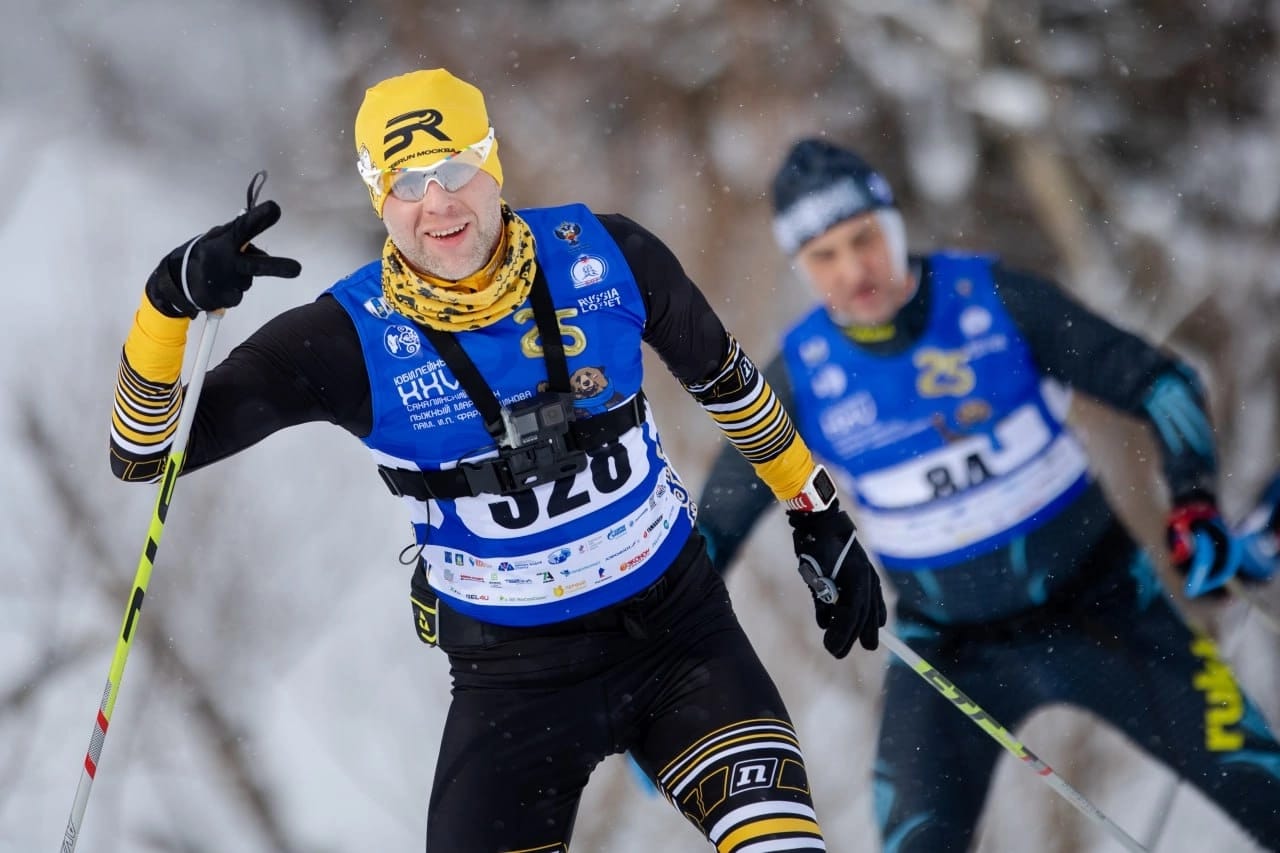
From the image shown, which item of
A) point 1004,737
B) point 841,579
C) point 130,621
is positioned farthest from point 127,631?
point 1004,737

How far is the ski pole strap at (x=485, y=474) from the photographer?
2.12 m

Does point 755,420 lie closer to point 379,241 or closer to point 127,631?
point 127,631

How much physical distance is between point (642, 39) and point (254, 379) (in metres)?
3.18

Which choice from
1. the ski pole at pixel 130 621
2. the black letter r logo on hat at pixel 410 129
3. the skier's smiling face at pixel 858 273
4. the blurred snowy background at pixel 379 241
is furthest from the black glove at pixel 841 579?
the blurred snowy background at pixel 379 241

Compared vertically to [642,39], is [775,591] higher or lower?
lower

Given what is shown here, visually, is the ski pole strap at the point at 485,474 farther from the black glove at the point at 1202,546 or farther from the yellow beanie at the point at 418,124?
the black glove at the point at 1202,546

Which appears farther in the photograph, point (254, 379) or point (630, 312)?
point (630, 312)

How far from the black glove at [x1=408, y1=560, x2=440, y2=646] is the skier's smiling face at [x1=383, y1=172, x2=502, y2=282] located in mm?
564

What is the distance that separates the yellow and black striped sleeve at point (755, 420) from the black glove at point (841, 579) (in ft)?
0.32

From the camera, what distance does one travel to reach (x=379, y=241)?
479 cm

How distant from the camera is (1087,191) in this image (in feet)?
15.8

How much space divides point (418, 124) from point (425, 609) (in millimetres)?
830

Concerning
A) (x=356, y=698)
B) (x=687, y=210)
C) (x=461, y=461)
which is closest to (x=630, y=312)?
(x=461, y=461)

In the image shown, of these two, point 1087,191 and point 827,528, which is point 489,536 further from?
point 1087,191
